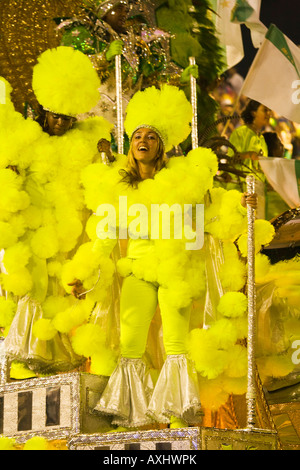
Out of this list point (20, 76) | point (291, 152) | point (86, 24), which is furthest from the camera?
point (291, 152)

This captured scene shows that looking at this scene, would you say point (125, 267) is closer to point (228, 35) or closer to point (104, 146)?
point (104, 146)

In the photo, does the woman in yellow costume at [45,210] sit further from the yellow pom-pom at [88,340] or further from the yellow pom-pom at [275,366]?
the yellow pom-pom at [275,366]

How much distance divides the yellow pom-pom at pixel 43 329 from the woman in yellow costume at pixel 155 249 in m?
0.15

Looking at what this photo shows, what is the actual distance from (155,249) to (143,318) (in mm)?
391

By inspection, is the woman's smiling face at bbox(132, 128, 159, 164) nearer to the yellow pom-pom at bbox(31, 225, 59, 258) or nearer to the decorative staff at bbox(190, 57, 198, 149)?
the yellow pom-pom at bbox(31, 225, 59, 258)

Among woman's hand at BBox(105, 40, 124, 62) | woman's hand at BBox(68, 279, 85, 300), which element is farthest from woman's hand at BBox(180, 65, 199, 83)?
woman's hand at BBox(68, 279, 85, 300)

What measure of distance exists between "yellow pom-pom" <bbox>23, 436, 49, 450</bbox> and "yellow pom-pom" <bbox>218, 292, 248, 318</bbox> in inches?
46.7

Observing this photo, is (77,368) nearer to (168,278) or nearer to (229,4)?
(168,278)

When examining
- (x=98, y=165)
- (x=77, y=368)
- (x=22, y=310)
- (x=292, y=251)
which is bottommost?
A: (x=77, y=368)

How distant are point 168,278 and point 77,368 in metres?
0.90

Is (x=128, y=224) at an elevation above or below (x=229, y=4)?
below
